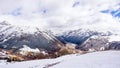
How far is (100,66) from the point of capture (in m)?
30.2

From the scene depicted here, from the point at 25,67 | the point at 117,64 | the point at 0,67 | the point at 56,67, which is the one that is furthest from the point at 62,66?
the point at 0,67

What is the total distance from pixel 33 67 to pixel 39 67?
94cm

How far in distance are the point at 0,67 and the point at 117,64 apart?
2104 centimetres

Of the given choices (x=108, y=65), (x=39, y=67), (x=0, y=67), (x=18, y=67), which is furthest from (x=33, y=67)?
(x=108, y=65)

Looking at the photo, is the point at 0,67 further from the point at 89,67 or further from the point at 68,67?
the point at 89,67

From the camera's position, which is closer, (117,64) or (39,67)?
(117,64)

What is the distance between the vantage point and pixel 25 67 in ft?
141

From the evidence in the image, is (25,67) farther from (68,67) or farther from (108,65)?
(108,65)

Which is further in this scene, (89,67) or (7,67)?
(7,67)

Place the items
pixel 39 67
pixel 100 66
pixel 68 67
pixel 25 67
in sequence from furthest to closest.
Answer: pixel 25 67 → pixel 39 67 → pixel 68 67 → pixel 100 66

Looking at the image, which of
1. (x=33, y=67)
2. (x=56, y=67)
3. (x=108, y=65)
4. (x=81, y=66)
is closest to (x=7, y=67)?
(x=33, y=67)

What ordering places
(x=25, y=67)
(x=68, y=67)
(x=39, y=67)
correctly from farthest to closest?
1. (x=25, y=67)
2. (x=39, y=67)
3. (x=68, y=67)

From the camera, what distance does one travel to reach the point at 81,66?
3173 centimetres

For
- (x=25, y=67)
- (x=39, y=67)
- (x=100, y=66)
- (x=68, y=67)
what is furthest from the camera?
(x=25, y=67)
